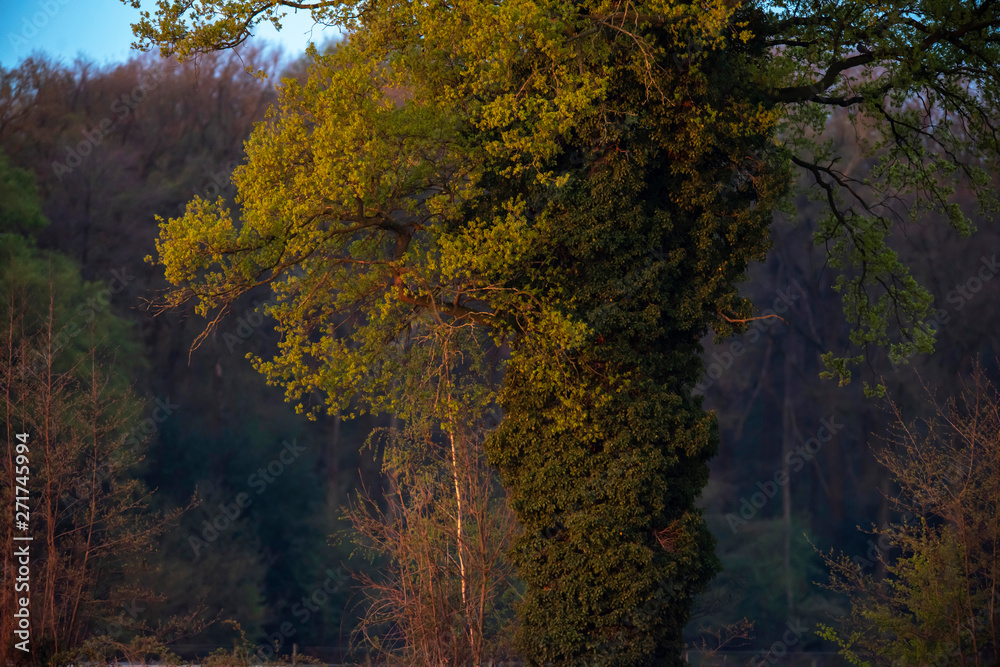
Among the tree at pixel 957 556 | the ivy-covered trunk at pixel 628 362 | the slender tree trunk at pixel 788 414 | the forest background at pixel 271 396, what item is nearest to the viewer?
the ivy-covered trunk at pixel 628 362

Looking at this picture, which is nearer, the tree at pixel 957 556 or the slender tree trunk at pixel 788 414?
the tree at pixel 957 556

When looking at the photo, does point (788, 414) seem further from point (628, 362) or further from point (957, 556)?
point (628, 362)

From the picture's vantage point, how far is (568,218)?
11.1 metres

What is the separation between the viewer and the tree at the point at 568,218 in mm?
10445

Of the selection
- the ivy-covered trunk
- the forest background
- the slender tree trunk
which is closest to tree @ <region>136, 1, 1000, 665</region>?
the ivy-covered trunk

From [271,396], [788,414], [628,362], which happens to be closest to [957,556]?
[628,362]

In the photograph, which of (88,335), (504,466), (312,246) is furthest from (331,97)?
(88,335)

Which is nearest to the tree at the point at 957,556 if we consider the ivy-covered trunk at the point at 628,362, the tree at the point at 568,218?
the ivy-covered trunk at the point at 628,362

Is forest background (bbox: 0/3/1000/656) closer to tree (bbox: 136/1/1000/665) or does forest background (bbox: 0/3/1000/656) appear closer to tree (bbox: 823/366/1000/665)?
tree (bbox: 823/366/1000/665)

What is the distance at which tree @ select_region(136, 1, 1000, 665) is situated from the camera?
1045 cm

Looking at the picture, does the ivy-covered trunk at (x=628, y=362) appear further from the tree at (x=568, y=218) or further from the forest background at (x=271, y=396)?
the forest background at (x=271, y=396)

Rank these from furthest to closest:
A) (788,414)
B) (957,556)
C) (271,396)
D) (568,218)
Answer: (788,414) → (271,396) → (957,556) → (568,218)

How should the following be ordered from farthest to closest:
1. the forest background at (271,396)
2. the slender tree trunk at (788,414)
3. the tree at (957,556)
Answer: the slender tree trunk at (788,414)
the forest background at (271,396)
the tree at (957,556)

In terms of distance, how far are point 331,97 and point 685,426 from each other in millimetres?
5415
